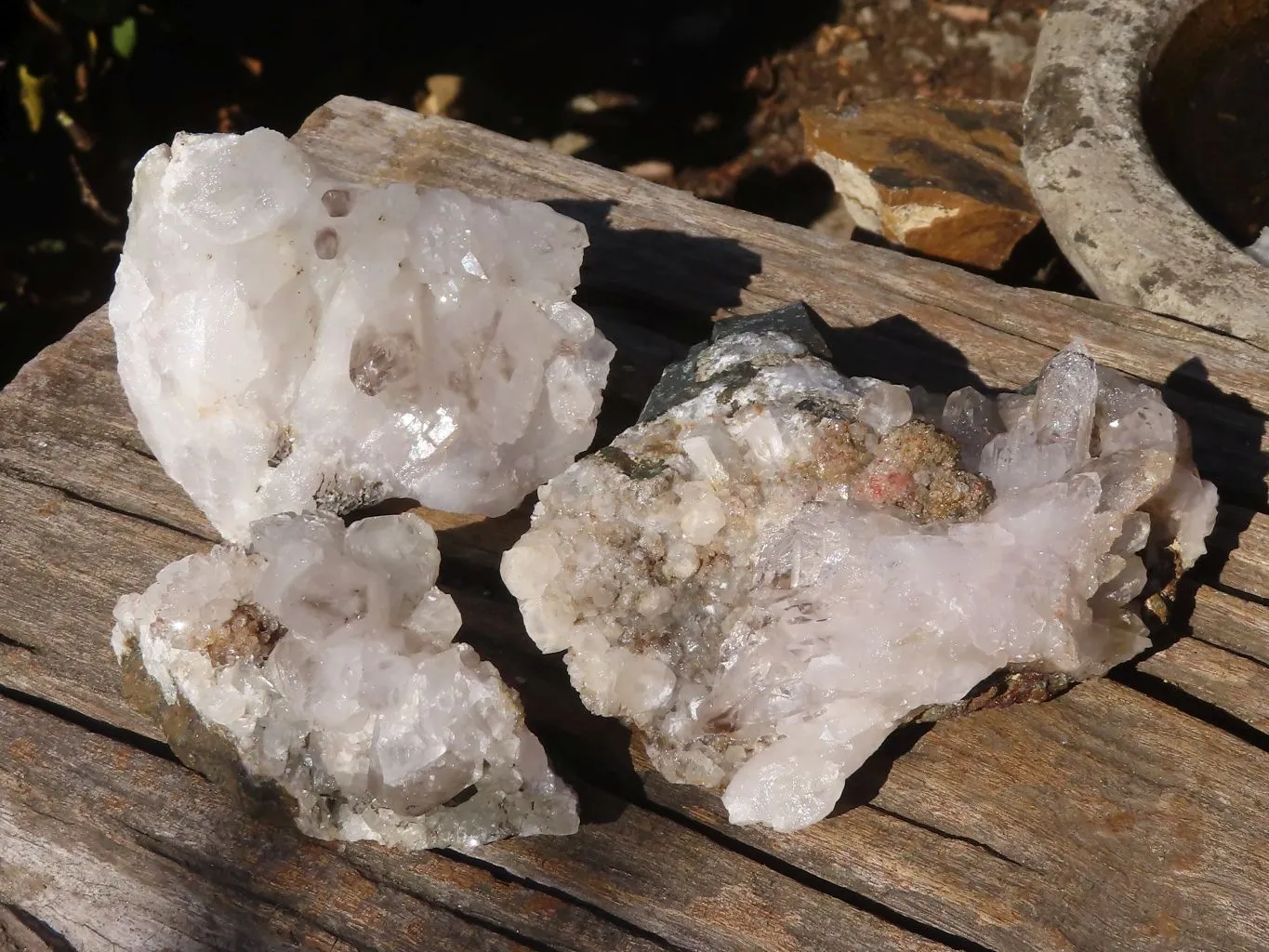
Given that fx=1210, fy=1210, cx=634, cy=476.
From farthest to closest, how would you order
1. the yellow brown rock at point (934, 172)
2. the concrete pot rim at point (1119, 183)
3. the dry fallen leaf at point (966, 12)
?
the dry fallen leaf at point (966, 12) < the yellow brown rock at point (934, 172) < the concrete pot rim at point (1119, 183)

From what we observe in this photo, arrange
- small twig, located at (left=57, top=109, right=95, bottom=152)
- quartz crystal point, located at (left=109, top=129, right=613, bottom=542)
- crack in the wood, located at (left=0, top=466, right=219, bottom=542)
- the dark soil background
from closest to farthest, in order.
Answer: quartz crystal point, located at (left=109, top=129, right=613, bottom=542) → crack in the wood, located at (left=0, top=466, right=219, bottom=542) → small twig, located at (left=57, top=109, right=95, bottom=152) → the dark soil background

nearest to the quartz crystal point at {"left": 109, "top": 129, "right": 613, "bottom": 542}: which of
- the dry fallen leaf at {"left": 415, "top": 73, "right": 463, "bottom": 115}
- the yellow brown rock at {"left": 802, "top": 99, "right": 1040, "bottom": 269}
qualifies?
the yellow brown rock at {"left": 802, "top": 99, "right": 1040, "bottom": 269}

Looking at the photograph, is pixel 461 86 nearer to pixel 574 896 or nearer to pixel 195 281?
pixel 195 281

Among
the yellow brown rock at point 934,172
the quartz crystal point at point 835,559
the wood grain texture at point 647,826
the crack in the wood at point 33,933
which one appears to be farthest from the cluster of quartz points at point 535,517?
the yellow brown rock at point 934,172

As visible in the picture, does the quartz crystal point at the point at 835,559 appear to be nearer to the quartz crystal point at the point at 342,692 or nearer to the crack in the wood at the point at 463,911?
the quartz crystal point at the point at 342,692

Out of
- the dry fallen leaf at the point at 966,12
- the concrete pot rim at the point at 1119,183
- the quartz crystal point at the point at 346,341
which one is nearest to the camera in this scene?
the quartz crystal point at the point at 346,341

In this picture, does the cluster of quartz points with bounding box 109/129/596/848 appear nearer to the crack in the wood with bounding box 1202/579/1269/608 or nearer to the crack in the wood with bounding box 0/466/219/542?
the crack in the wood with bounding box 0/466/219/542

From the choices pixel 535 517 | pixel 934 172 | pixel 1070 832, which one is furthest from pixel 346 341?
pixel 934 172
